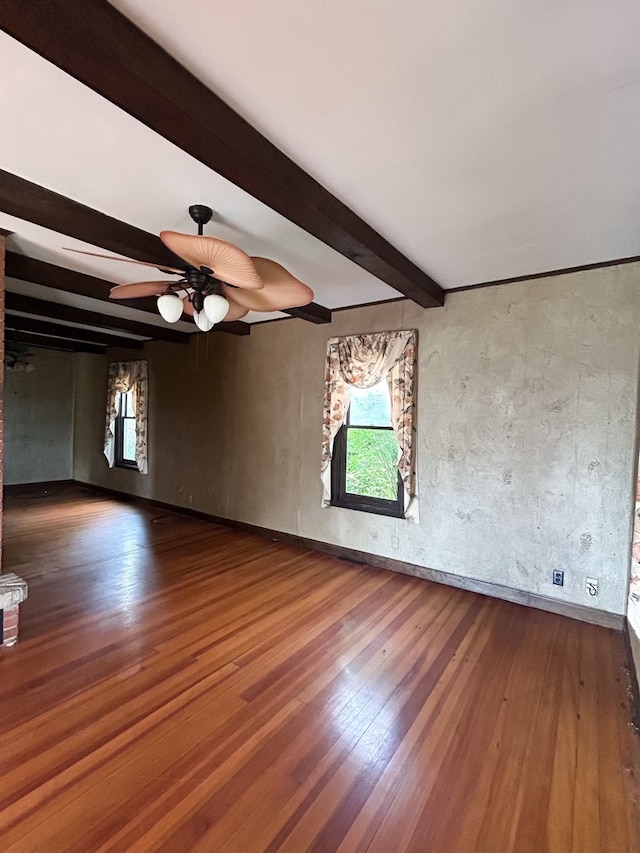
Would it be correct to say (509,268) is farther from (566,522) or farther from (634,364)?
(566,522)

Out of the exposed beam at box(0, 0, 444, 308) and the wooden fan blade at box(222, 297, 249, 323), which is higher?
the exposed beam at box(0, 0, 444, 308)

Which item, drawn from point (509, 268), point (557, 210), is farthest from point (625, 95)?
point (509, 268)

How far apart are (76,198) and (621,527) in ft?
13.3

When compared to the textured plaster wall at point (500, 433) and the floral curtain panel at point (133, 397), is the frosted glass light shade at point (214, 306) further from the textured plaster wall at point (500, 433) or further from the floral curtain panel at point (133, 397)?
the floral curtain panel at point (133, 397)

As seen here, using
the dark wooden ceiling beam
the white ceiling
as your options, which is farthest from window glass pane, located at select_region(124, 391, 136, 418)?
the white ceiling

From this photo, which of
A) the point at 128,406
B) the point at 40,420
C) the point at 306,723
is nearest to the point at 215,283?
the point at 306,723

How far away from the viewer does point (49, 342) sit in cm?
676

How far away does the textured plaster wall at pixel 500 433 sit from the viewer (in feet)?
9.39

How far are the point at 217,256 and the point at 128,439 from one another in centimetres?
590

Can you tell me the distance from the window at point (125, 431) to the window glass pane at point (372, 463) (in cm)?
428

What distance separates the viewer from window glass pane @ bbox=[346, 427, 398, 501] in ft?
13.0

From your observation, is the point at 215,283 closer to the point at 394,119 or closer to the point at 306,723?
the point at 394,119

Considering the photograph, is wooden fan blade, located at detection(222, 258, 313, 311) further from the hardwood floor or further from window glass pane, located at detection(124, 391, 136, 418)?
window glass pane, located at detection(124, 391, 136, 418)

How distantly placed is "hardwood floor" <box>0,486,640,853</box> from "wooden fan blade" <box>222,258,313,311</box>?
2155mm
